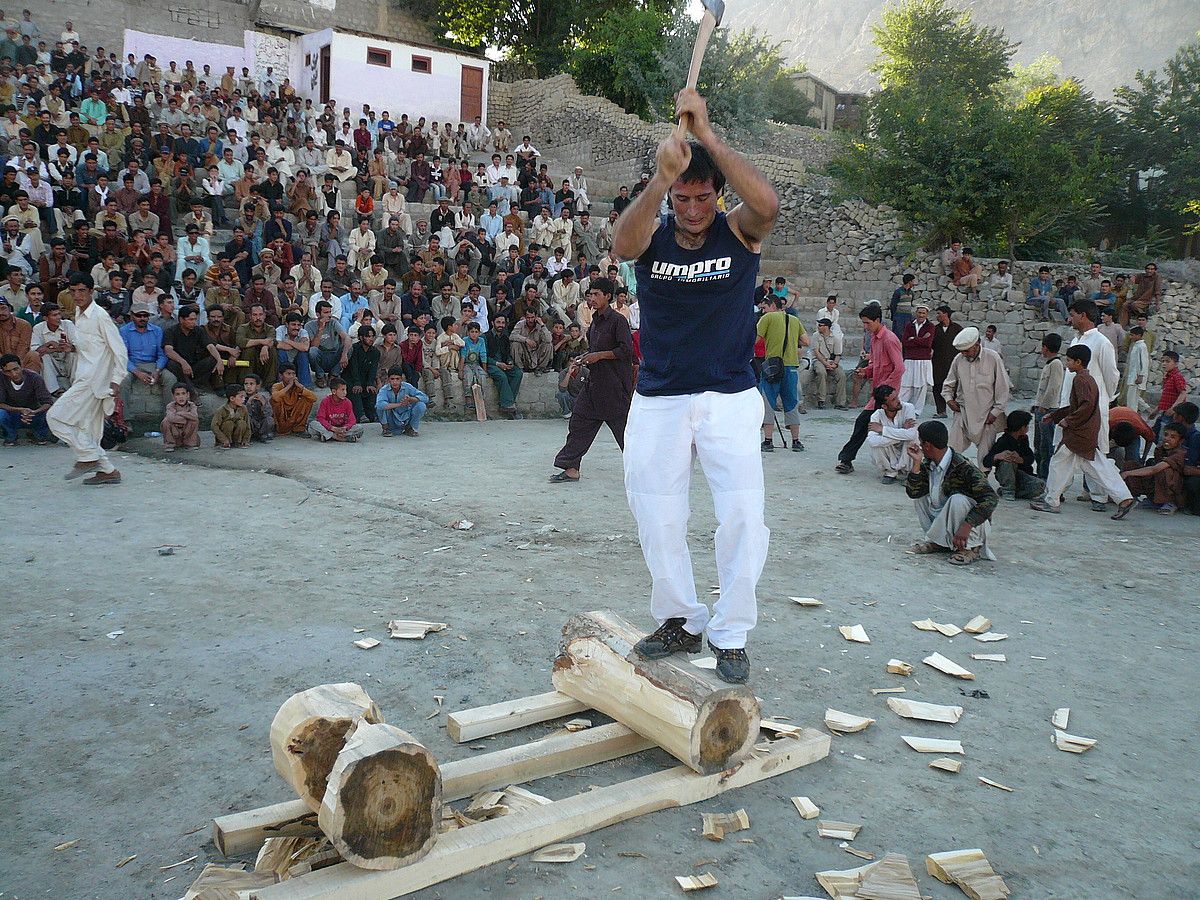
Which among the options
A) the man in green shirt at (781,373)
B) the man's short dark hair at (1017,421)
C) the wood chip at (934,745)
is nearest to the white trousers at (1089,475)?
the man's short dark hair at (1017,421)

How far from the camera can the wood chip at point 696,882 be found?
2.42 metres

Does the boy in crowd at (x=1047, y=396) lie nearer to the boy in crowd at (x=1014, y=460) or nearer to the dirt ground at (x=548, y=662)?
the boy in crowd at (x=1014, y=460)

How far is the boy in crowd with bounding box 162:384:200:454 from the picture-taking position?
9430 mm

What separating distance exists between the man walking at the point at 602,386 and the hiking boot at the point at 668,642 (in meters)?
4.58

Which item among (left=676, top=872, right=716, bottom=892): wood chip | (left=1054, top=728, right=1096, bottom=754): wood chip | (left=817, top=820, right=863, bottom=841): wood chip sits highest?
(left=1054, top=728, right=1096, bottom=754): wood chip

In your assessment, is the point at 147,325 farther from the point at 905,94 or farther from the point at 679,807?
the point at 905,94

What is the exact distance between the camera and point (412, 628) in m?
4.28

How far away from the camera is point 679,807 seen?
2850 mm

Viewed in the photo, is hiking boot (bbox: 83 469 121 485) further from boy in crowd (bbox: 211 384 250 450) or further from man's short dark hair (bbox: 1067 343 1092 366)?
man's short dark hair (bbox: 1067 343 1092 366)

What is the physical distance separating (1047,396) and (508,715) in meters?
7.40

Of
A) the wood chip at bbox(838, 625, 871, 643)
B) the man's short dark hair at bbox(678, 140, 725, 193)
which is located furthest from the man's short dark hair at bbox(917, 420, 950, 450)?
the man's short dark hair at bbox(678, 140, 725, 193)

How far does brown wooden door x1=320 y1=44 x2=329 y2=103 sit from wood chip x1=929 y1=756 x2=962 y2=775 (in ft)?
85.3

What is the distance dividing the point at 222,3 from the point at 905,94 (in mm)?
20158

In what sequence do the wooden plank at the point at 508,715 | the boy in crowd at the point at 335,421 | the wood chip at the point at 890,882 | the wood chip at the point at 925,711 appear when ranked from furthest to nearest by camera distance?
the boy in crowd at the point at 335,421
the wood chip at the point at 925,711
the wooden plank at the point at 508,715
the wood chip at the point at 890,882
